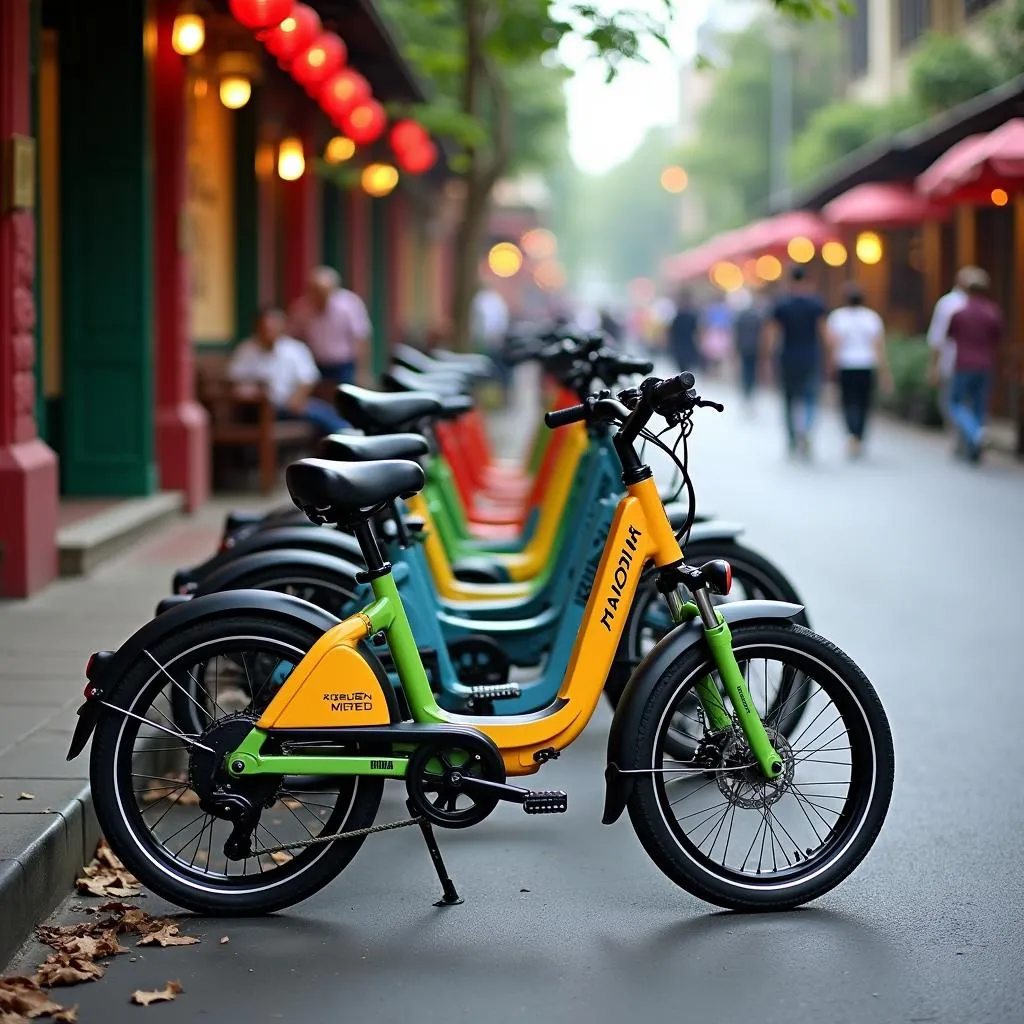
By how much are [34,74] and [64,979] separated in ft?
21.5

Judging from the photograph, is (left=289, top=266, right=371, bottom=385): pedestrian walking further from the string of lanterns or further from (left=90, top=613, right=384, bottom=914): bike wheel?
(left=90, top=613, right=384, bottom=914): bike wheel

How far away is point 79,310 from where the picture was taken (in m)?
12.3

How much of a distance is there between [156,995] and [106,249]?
8.77 m

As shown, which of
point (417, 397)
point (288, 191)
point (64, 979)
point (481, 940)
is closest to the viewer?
point (64, 979)

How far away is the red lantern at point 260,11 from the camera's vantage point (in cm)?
1117

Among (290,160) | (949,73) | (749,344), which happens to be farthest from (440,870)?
(949,73)

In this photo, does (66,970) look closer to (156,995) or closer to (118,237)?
(156,995)

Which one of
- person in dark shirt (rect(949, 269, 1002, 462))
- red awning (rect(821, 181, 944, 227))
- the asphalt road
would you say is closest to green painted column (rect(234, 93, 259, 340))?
→ person in dark shirt (rect(949, 269, 1002, 462))

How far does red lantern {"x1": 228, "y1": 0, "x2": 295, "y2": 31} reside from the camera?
1117 centimetres

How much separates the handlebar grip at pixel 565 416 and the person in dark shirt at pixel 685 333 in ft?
102

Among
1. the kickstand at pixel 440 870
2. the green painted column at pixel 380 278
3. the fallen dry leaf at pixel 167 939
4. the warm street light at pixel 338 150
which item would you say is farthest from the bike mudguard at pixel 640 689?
the green painted column at pixel 380 278

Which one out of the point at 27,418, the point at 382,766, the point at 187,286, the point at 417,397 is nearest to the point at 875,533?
the point at 187,286

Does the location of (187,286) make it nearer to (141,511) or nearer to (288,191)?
(141,511)

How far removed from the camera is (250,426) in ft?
48.2
